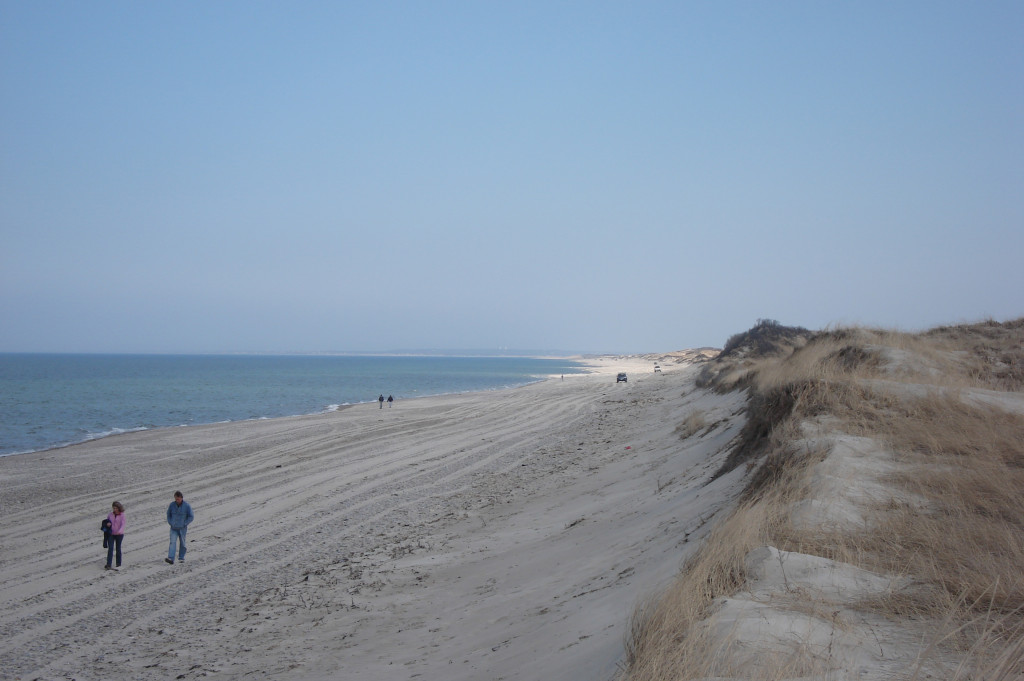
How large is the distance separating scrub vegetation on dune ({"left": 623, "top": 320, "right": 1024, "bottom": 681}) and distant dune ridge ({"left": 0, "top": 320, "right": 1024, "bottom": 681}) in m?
0.02

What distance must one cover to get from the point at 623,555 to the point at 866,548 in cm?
319

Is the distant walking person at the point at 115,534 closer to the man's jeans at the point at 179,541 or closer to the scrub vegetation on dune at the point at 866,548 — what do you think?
the man's jeans at the point at 179,541

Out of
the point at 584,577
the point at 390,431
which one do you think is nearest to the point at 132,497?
the point at 390,431

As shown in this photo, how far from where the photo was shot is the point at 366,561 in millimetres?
11125

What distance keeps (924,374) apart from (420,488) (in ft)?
40.9

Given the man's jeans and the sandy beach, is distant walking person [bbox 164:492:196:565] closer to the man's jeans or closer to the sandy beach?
the man's jeans

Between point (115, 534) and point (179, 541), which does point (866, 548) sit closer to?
point (179, 541)

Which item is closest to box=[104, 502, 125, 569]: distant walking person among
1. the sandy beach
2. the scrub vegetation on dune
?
the sandy beach

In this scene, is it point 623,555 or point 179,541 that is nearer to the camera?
point 623,555

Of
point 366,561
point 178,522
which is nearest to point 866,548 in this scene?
point 366,561

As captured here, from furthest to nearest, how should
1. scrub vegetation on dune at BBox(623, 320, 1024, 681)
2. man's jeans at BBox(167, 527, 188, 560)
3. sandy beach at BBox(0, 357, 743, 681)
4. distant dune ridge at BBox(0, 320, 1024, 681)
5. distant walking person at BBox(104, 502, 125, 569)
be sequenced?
1. man's jeans at BBox(167, 527, 188, 560)
2. distant walking person at BBox(104, 502, 125, 569)
3. sandy beach at BBox(0, 357, 743, 681)
4. distant dune ridge at BBox(0, 320, 1024, 681)
5. scrub vegetation on dune at BBox(623, 320, 1024, 681)

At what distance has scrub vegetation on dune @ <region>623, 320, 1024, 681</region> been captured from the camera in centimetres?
337

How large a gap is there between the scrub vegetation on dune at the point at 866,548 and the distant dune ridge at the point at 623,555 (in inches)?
0.9

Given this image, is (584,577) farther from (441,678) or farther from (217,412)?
(217,412)
